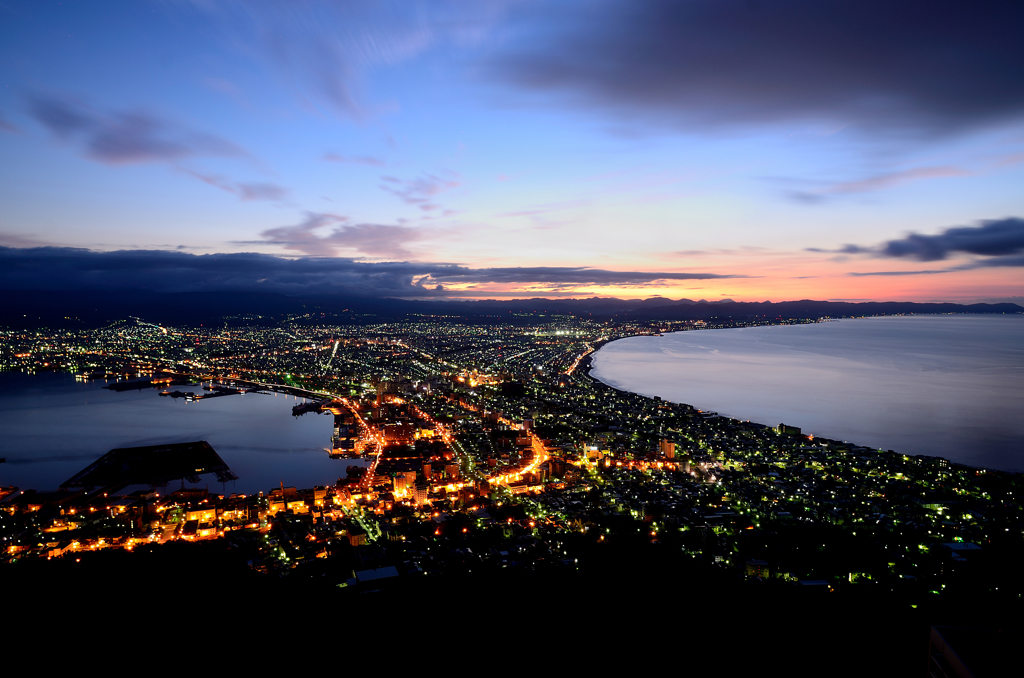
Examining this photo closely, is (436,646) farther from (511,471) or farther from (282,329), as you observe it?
(282,329)

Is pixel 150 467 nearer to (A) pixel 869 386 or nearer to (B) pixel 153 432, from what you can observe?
(B) pixel 153 432

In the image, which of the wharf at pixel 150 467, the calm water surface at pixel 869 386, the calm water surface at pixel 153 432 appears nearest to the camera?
the wharf at pixel 150 467

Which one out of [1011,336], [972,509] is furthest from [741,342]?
[972,509]

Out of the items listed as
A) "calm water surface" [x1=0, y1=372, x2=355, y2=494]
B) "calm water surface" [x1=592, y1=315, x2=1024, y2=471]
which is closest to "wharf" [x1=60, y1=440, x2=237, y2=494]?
"calm water surface" [x1=0, y1=372, x2=355, y2=494]

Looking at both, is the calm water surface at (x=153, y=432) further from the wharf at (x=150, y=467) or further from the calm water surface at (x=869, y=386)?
the calm water surface at (x=869, y=386)

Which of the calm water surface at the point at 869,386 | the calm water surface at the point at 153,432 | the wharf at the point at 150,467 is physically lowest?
the calm water surface at the point at 153,432

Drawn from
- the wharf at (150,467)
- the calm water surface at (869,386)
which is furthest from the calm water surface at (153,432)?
the calm water surface at (869,386)

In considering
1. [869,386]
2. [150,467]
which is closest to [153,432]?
[150,467]

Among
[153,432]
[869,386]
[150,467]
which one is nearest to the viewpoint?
[150,467]
